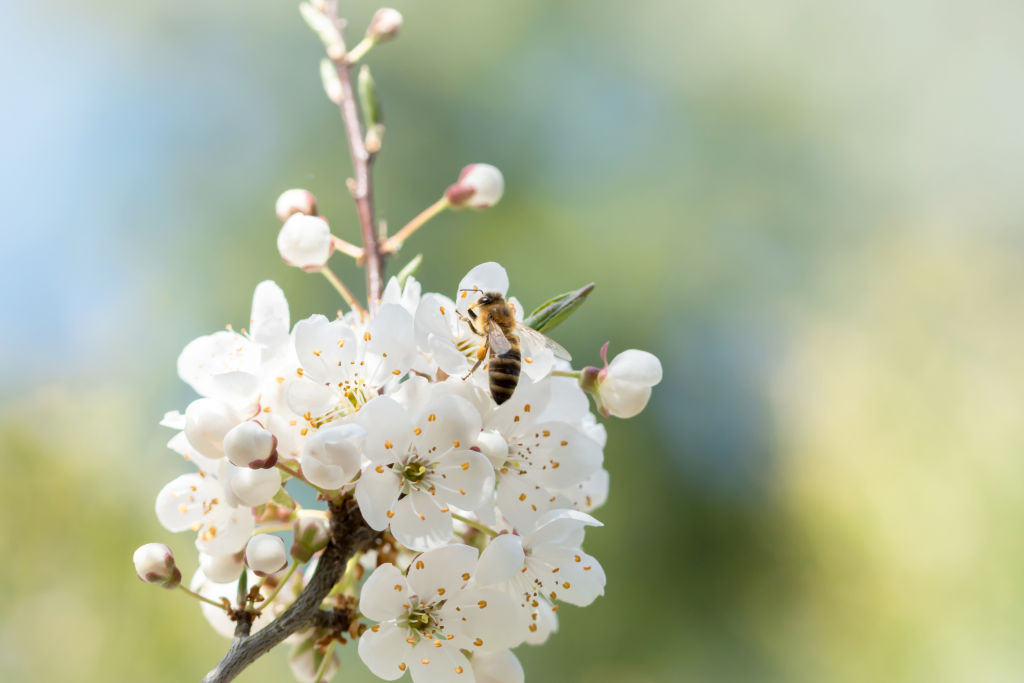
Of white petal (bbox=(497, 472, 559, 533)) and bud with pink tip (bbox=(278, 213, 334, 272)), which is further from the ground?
bud with pink tip (bbox=(278, 213, 334, 272))

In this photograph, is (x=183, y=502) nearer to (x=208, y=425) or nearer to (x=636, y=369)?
(x=208, y=425)

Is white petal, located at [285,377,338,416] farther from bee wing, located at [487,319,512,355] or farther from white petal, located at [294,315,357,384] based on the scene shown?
bee wing, located at [487,319,512,355]

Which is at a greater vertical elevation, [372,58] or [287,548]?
[372,58]

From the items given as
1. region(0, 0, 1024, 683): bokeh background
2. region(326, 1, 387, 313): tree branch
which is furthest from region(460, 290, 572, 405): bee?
region(0, 0, 1024, 683): bokeh background

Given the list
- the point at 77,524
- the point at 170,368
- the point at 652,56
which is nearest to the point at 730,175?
the point at 652,56

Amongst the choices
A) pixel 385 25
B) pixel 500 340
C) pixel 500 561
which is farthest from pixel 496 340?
pixel 385 25

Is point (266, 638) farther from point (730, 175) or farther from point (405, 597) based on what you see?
point (730, 175)
